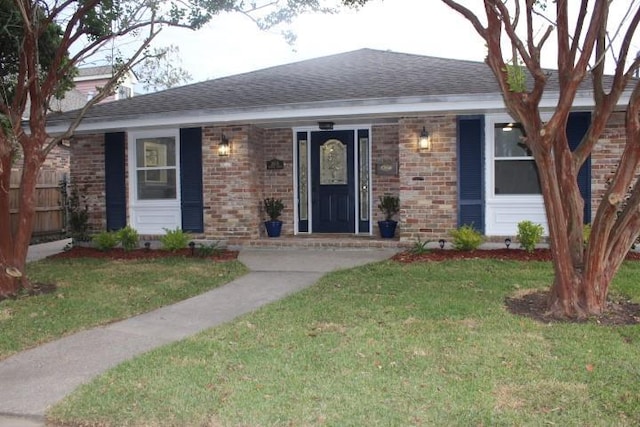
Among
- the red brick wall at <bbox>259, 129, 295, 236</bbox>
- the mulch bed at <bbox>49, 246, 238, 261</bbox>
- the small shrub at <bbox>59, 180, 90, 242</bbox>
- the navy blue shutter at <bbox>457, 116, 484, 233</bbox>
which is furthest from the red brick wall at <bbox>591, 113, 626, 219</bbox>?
the small shrub at <bbox>59, 180, 90, 242</bbox>

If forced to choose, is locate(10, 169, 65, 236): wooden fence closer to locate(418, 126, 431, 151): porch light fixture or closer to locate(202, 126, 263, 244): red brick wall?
locate(202, 126, 263, 244): red brick wall

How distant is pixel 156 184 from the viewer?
10.9 meters

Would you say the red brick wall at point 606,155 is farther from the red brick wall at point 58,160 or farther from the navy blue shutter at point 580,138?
the red brick wall at point 58,160

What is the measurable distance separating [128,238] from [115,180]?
149 cm

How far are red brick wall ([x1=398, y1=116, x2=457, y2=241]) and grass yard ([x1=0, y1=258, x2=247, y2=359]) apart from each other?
10.1ft

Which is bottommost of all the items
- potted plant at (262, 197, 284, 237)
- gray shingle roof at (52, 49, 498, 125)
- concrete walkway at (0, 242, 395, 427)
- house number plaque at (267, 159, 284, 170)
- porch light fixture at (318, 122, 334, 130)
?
concrete walkway at (0, 242, 395, 427)

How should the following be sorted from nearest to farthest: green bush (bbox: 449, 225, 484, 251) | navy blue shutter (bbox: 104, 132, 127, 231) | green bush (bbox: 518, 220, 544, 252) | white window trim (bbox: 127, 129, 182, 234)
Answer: green bush (bbox: 518, 220, 544, 252)
green bush (bbox: 449, 225, 484, 251)
white window trim (bbox: 127, 129, 182, 234)
navy blue shutter (bbox: 104, 132, 127, 231)

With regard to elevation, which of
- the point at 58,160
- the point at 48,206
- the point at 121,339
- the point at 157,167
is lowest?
the point at 121,339

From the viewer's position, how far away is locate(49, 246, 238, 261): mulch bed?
9.41 metres

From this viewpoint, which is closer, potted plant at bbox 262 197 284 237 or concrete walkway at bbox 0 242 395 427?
concrete walkway at bbox 0 242 395 427

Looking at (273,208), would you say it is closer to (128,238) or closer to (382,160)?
(382,160)

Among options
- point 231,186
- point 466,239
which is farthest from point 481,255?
point 231,186

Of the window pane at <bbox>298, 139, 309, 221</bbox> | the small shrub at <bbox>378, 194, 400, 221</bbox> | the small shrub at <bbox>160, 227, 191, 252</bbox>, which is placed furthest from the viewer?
the window pane at <bbox>298, 139, 309, 221</bbox>

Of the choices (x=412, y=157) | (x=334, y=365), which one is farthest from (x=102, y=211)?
(x=334, y=365)
